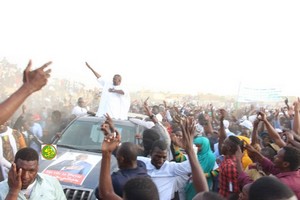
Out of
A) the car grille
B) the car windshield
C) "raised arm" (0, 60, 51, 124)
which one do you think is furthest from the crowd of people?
the car grille

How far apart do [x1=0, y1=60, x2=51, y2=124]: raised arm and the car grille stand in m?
2.84

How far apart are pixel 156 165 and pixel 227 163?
793mm

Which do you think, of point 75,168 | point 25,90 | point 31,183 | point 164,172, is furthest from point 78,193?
point 25,90

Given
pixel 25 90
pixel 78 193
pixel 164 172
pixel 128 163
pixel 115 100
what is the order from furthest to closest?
pixel 115 100
pixel 78 193
pixel 164 172
pixel 128 163
pixel 25 90

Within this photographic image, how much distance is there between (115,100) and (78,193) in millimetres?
3611

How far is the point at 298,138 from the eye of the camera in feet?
19.0

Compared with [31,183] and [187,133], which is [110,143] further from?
[31,183]

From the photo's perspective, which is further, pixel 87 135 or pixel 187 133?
pixel 87 135

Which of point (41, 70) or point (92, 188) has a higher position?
point (41, 70)

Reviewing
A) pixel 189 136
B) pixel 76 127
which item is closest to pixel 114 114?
pixel 76 127

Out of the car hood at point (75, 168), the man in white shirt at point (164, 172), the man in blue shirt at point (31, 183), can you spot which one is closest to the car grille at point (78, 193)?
the car hood at point (75, 168)

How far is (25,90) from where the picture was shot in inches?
103

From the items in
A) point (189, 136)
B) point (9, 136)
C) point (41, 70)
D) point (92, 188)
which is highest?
point (41, 70)

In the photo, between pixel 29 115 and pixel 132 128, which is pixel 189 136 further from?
pixel 29 115
